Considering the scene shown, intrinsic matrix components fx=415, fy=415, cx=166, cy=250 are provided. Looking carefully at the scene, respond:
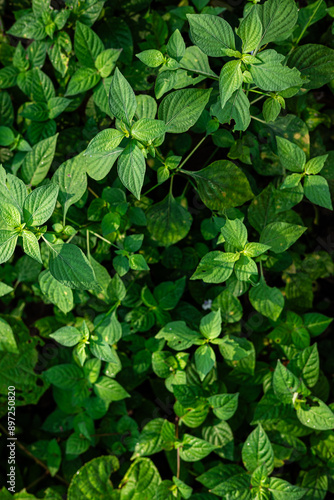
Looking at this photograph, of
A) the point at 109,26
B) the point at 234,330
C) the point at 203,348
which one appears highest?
the point at 109,26

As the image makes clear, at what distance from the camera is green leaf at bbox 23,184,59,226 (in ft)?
4.59

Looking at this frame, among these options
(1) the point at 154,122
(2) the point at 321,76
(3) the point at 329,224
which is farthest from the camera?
(3) the point at 329,224

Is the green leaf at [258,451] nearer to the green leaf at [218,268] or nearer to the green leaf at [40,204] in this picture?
the green leaf at [218,268]

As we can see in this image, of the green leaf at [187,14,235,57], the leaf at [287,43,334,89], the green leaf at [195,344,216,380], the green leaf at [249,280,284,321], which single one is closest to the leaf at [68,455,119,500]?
the green leaf at [195,344,216,380]

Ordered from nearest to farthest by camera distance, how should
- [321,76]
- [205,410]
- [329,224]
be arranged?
[321,76]
[205,410]
[329,224]

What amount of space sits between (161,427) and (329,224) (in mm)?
1320

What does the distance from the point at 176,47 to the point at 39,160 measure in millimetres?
765

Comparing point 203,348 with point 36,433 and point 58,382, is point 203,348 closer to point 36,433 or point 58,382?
point 58,382

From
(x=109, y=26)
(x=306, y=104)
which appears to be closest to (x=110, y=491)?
(x=306, y=104)

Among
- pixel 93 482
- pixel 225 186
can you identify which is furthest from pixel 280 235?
pixel 93 482

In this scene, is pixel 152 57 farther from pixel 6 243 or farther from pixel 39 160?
pixel 6 243

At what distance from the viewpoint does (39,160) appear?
6.04 ft

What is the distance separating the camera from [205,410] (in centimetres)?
186

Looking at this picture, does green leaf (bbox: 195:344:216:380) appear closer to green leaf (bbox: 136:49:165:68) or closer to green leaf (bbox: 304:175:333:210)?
green leaf (bbox: 304:175:333:210)
